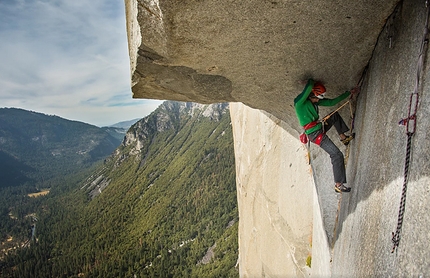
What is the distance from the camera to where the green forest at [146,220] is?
8919cm

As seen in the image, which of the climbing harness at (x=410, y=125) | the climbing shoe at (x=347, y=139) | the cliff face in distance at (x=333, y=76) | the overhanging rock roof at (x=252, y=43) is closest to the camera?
the climbing harness at (x=410, y=125)

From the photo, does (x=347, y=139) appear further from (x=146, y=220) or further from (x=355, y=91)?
(x=146, y=220)

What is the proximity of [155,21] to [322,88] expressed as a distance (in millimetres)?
2780

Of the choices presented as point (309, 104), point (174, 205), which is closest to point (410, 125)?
point (309, 104)

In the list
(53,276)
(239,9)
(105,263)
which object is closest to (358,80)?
(239,9)

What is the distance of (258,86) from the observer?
497cm

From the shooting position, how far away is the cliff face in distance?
8.38 feet

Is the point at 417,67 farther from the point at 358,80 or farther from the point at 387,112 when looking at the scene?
the point at 358,80

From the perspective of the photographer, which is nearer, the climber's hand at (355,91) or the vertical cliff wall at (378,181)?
the vertical cliff wall at (378,181)

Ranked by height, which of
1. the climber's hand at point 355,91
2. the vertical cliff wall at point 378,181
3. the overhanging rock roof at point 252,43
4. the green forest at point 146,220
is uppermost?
the overhanging rock roof at point 252,43

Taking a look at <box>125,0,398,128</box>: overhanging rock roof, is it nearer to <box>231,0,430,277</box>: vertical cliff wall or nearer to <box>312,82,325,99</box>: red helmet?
<box>312,82,325,99</box>: red helmet

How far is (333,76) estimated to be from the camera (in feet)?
14.2

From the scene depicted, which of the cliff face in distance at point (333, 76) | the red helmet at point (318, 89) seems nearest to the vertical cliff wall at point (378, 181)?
the cliff face in distance at point (333, 76)

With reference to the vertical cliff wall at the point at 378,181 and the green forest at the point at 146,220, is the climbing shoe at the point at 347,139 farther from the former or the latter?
the green forest at the point at 146,220
